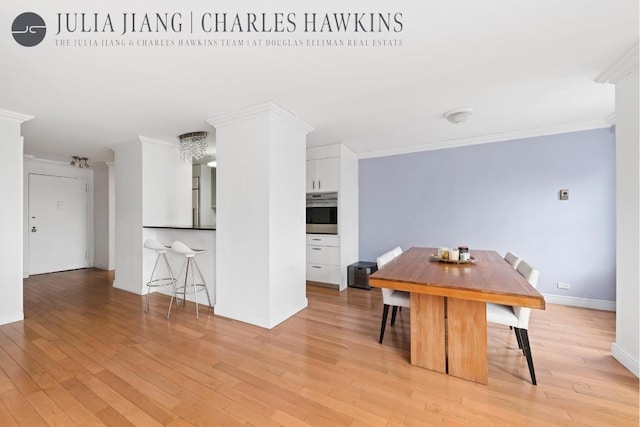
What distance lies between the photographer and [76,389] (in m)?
1.80

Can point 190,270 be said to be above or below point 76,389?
above

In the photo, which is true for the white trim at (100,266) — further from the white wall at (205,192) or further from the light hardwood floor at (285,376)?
the light hardwood floor at (285,376)

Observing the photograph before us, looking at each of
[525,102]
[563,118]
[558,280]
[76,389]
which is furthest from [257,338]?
[563,118]

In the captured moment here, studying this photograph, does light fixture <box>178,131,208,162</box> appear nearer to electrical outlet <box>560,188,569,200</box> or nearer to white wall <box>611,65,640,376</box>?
→ white wall <box>611,65,640,376</box>

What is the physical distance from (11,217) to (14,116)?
3.55ft

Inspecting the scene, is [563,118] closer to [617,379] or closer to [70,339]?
[617,379]

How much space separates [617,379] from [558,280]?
1.98 m

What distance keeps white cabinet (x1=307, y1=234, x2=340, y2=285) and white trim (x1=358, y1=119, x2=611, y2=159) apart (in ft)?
5.52

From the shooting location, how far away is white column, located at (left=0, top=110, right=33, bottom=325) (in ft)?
9.43

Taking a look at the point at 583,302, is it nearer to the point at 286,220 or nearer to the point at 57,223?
the point at 286,220

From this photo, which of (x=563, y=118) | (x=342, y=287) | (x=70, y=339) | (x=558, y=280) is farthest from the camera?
(x=342, y=287)

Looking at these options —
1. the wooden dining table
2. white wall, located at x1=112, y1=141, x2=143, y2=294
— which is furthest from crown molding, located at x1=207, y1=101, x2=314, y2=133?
the wooden dining table

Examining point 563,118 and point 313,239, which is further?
point 313,239

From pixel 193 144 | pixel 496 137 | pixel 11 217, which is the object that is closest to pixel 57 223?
pixel 11 217
